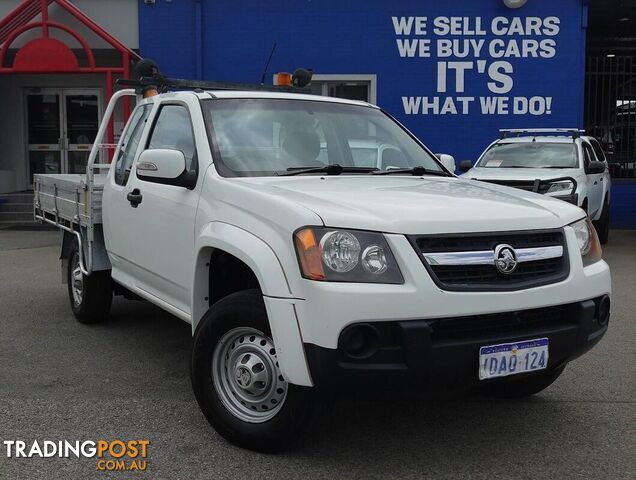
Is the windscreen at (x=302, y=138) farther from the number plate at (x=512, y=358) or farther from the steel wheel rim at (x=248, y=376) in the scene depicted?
the number plate at (x=512, y=358)

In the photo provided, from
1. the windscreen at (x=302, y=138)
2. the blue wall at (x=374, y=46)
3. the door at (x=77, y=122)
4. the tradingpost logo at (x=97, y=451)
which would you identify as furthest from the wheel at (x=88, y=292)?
the door at (x=77, y=122)

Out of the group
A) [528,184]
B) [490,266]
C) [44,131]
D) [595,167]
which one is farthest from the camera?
[44,131]


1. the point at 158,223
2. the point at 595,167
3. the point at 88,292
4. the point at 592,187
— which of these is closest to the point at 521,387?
the point at 158,223

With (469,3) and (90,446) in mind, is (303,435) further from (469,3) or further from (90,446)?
(469,3)

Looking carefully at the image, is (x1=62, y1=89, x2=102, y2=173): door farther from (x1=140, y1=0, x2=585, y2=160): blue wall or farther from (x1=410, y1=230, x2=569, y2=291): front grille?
(x1=410, y1=230, x2=569, y2=291): front grille

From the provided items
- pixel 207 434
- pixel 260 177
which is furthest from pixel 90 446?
pixel 260 177

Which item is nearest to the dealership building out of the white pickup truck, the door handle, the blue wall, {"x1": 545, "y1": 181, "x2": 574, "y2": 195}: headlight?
the blue wall

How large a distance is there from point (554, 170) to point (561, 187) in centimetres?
57

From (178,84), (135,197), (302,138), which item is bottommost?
(135,197)

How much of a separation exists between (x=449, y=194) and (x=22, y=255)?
8.63 meters

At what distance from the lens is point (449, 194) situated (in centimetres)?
369

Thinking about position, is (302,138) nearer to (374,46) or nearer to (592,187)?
(592,187)

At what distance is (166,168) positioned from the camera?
3.93 metres

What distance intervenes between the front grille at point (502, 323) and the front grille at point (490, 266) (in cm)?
13
